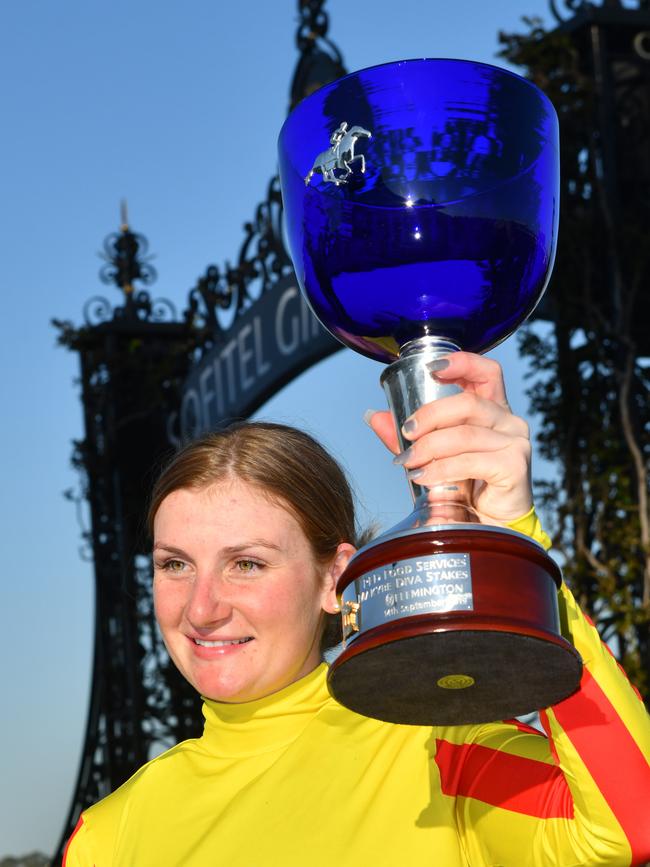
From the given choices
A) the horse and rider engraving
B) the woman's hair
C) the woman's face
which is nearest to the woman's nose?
the woman's face

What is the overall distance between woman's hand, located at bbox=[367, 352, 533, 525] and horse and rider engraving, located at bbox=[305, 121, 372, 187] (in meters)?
0.24

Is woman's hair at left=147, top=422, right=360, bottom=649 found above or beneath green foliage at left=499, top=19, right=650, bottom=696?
beneath

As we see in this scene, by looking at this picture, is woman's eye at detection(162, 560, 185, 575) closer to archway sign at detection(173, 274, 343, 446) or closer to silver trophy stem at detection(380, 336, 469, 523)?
silver trophy stem at detection(380, 336, 469, 523)

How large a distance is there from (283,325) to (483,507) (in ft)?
14.7

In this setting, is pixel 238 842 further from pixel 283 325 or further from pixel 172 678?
pixel 172 678

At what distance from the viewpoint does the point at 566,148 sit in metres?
4.71

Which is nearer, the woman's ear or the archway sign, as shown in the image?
the woman's ear

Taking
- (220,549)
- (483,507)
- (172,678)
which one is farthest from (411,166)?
(172,678)

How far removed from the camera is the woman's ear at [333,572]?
1797 mm

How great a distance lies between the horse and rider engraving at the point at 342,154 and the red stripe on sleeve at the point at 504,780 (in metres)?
0.63

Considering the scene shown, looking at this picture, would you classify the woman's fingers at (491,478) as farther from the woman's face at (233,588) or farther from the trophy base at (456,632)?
the woman's face at (233,588)

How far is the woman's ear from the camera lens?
5.90ft

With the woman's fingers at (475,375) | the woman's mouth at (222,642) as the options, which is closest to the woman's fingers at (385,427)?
the woman's fingers at (475,375)

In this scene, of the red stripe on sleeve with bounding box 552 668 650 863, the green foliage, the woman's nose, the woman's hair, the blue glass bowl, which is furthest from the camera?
the green foliage
